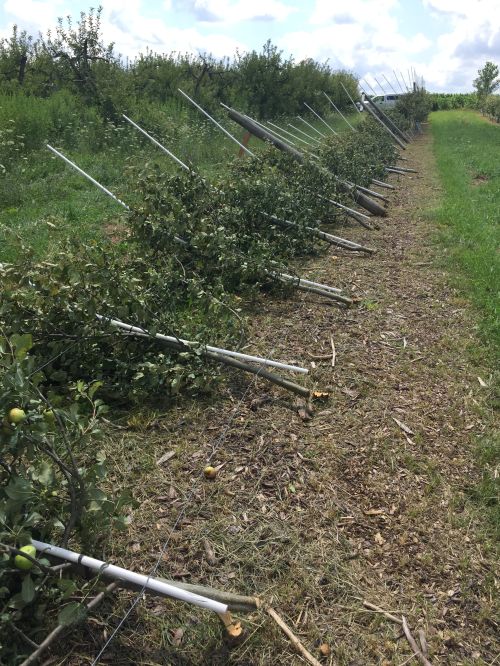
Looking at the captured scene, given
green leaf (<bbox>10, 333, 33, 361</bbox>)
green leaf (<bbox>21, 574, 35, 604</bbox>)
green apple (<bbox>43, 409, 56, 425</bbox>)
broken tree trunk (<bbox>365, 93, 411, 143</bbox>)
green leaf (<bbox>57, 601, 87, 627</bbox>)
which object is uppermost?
broken tree trunk (<bbox>365, 93, 411, 143</bbox>)

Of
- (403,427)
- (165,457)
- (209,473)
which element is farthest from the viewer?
(403,427)

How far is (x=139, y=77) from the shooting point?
57.3 ft

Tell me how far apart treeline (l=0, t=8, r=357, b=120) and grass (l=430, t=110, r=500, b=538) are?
8.80m

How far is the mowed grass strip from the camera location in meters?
5.93

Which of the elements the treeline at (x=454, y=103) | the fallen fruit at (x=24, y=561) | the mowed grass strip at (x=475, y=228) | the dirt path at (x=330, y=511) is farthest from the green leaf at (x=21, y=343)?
the treeline at (x=454, y=103)

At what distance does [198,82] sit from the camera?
64.1 ft

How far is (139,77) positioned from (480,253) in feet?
46.3

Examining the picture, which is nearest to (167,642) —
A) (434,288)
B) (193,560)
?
(193,560)

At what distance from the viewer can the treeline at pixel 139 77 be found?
14.2m

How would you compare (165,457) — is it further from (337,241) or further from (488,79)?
(488,79)

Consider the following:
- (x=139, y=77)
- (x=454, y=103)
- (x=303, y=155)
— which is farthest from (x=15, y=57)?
(x=454, y=103)

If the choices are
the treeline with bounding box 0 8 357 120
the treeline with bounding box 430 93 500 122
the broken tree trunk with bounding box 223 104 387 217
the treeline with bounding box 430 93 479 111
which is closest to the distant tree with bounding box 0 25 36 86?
the treeline with bounding box 0 8 357 120

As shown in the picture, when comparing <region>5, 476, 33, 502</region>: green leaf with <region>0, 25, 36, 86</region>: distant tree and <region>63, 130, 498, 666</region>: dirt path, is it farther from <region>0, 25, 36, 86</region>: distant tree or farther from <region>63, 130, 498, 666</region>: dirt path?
<region>0, 25, 36, 86</region>: distant tree

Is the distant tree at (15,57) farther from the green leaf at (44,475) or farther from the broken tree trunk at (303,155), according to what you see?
the green leaf at (44,475)
